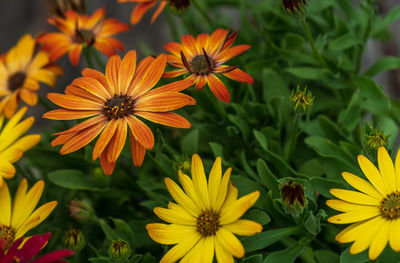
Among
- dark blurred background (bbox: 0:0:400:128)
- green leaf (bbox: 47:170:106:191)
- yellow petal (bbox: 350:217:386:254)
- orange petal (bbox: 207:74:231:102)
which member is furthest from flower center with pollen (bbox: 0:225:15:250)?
dark blurred background (bbox: 0:0:400:128)

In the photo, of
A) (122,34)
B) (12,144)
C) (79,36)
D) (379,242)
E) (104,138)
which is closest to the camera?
(379,242)

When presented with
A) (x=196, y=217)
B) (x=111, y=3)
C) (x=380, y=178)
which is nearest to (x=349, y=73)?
(x=380, y=178)

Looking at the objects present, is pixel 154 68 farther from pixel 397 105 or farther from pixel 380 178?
pixel 397 105

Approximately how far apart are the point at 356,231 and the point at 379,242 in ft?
0.10

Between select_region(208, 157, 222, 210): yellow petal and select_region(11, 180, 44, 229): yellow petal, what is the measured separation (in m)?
0.24

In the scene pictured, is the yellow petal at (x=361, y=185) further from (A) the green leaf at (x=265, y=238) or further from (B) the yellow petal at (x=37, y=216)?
(B) the yellow petal at (x=37, y=216)

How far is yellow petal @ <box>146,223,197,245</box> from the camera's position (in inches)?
25.0

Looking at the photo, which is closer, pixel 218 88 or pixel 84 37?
pixel 218 88

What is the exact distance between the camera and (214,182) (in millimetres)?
665

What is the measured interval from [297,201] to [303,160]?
279mm

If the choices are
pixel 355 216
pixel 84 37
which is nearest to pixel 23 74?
pixel 84 37

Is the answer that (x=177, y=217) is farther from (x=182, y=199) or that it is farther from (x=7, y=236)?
(x=7, y=236)

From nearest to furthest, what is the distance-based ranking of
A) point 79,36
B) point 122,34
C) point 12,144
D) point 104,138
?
point 104,138
point 12,144
point 79,36
point 122,34

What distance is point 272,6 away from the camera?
111 cm
